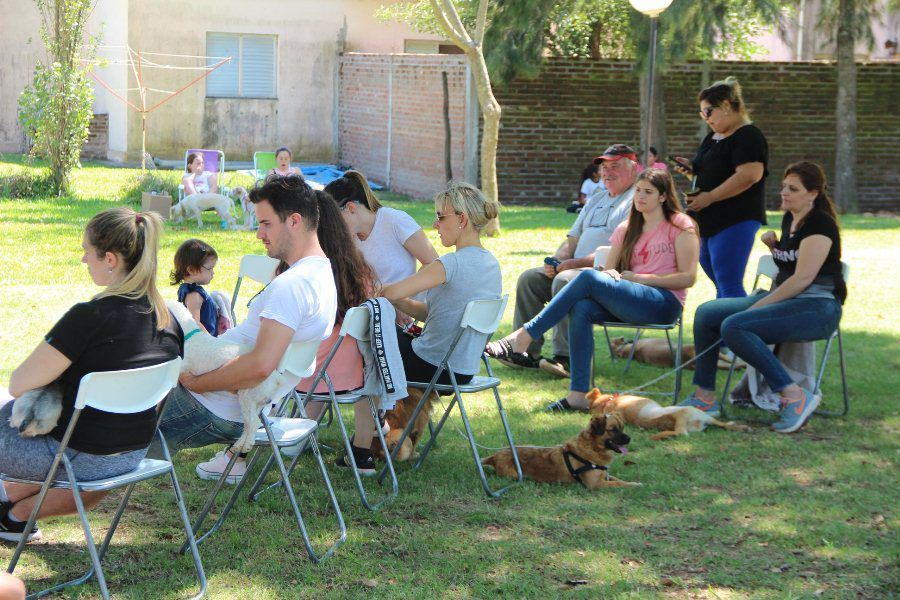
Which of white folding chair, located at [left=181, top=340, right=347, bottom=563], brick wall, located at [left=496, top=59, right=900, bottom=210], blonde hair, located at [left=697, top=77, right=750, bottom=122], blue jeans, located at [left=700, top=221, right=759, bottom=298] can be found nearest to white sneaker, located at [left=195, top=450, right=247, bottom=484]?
white folding chair, located at [left=181, top=340, right=347, bottom=563]

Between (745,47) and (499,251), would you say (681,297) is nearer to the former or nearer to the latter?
(499,251)

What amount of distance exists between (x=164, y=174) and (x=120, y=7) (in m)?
6.07

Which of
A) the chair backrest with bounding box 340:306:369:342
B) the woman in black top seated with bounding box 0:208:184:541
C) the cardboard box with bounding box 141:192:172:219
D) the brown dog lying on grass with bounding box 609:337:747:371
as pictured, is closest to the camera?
the woman in black top seated with bounding box 0:208:184:541

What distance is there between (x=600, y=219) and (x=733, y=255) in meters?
0.96

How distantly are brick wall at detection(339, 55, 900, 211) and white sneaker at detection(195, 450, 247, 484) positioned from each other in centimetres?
1377

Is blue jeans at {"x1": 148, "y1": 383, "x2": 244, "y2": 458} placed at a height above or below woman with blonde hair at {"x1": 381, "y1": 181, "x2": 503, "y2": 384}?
below

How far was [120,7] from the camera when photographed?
70.4 ft

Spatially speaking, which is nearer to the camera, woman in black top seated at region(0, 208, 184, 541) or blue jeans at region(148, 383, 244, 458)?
woman in black top seated at region(0, 208, 184, 541)

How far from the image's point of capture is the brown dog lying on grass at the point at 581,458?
4.78m

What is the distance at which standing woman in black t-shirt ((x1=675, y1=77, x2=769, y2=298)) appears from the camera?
670 centimetres

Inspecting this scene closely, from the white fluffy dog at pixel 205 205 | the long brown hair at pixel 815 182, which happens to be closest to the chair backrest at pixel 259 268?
the long brown hair at pixel 815 182

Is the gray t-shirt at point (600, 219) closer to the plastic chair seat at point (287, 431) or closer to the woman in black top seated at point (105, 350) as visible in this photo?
the plastic chair seat at point (287, 431)

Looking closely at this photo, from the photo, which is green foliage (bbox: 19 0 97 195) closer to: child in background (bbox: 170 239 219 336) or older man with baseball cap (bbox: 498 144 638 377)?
older man with baseball cap (bbox: 498 144 638 377)

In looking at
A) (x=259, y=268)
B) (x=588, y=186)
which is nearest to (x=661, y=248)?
(x=259, y=268)
